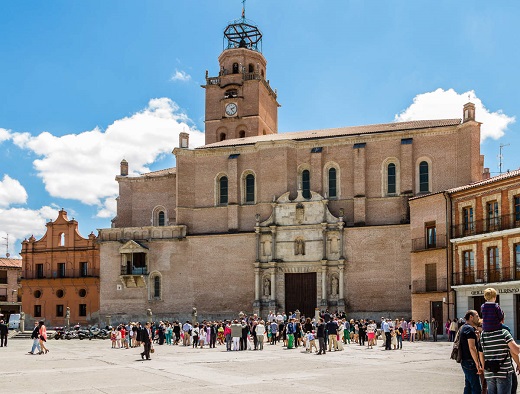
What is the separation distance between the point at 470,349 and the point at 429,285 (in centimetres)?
3236

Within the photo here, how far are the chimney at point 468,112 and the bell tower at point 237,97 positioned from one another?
24091 mm

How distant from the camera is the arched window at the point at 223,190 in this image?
55.8 metres

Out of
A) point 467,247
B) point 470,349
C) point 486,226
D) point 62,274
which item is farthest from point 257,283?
point 470,349

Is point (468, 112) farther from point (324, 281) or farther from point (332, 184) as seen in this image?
point (324, 281)

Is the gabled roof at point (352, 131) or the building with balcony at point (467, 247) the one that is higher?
the gabled roof at point (352, 131)

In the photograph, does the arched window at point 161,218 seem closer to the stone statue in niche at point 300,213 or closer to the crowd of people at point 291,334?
the stone statue in niche at point 300,213

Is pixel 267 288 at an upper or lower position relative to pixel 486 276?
lower

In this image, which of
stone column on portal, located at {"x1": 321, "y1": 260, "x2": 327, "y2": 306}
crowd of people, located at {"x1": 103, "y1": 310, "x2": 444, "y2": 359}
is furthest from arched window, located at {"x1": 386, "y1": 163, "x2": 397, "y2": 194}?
crowd of people, located at {"x1": 103, "y1": 310, "x2": 444, "y2": 359}

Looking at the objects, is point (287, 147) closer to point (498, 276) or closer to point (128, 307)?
point (128, 307)

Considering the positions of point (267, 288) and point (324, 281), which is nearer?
point (324, 281)

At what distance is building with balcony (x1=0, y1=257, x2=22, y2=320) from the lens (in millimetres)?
83375

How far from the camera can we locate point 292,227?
52250mm

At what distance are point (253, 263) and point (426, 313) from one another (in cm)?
1508

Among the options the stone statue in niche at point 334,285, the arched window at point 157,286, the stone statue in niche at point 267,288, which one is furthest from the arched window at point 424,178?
the arched window at point 157,286
